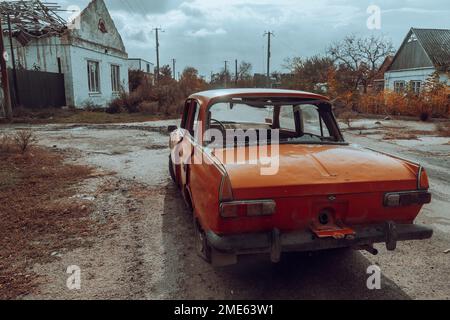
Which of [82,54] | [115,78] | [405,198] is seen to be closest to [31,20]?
[82,54]

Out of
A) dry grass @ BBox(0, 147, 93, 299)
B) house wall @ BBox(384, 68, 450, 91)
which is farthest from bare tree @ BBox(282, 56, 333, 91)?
dry grass @ BBox(0, 147, 93, 299)

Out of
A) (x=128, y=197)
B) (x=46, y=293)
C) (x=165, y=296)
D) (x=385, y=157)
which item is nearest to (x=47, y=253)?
(x=46, y=293)

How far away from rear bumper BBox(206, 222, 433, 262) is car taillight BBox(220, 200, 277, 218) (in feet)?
0.57

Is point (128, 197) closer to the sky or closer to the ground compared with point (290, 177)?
closer to the ground

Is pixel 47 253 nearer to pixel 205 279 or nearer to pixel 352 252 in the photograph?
pixel 205 279

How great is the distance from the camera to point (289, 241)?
2635mm

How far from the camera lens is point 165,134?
12875 millimetres

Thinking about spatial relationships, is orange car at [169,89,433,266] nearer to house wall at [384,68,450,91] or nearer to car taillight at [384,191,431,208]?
car taillight at [384,191,431,208]

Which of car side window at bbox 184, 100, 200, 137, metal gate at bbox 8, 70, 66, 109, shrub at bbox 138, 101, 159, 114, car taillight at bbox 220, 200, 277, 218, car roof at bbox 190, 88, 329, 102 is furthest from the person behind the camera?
shrub at bbox 138, 101, 159, 114

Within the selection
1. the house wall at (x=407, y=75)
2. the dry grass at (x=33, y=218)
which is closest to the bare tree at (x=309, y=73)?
the house wall at (x=407, y=75)

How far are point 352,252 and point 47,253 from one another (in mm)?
3047

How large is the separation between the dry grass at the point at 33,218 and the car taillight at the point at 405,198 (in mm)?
2930

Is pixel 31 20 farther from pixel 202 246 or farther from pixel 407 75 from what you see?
pixel 407 75

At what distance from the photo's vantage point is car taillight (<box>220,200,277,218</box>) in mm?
2559
